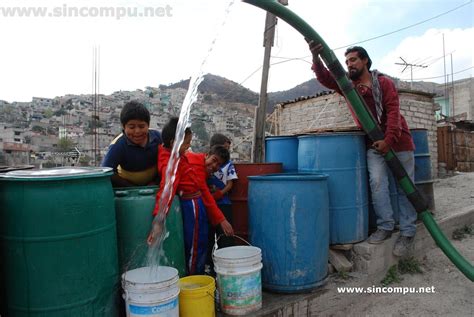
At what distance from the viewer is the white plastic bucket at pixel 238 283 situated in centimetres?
212

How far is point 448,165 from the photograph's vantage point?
39.9 ft

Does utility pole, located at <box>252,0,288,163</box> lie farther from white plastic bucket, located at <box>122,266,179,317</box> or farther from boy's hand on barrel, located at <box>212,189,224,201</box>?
white plastic bucket, located at <box>122,266,179,317</box>

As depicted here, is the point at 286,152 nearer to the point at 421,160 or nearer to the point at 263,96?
the point at 421,160

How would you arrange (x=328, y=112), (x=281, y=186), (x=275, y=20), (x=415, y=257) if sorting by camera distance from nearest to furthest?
1. (x=281, y=186)
2. (x=415, y=257)
3. (x=275, y=20)
4. (x=328, y=112)

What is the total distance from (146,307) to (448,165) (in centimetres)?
1325

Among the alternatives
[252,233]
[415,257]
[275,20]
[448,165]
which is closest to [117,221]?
[252,233]

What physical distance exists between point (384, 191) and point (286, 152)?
0.99 metres

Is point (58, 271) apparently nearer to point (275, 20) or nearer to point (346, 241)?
point (346, 241)

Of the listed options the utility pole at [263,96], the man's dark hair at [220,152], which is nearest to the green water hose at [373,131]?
the man's dark hair at [220,152]

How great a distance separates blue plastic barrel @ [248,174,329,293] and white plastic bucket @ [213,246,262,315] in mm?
337

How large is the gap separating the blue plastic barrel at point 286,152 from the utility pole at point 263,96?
5.58ft

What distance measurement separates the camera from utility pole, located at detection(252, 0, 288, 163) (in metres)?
5.30

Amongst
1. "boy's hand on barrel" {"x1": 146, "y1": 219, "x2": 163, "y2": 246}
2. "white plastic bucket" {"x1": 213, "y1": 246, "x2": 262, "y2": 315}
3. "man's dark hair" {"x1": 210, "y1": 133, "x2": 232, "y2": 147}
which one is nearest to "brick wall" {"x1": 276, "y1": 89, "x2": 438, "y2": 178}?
"man's dark hair" {"x1": 210, "y1": 133, "x2": 232, "y2": 147}

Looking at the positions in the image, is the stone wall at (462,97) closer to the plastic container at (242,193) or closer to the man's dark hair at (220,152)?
the plastic container at (242,193)
